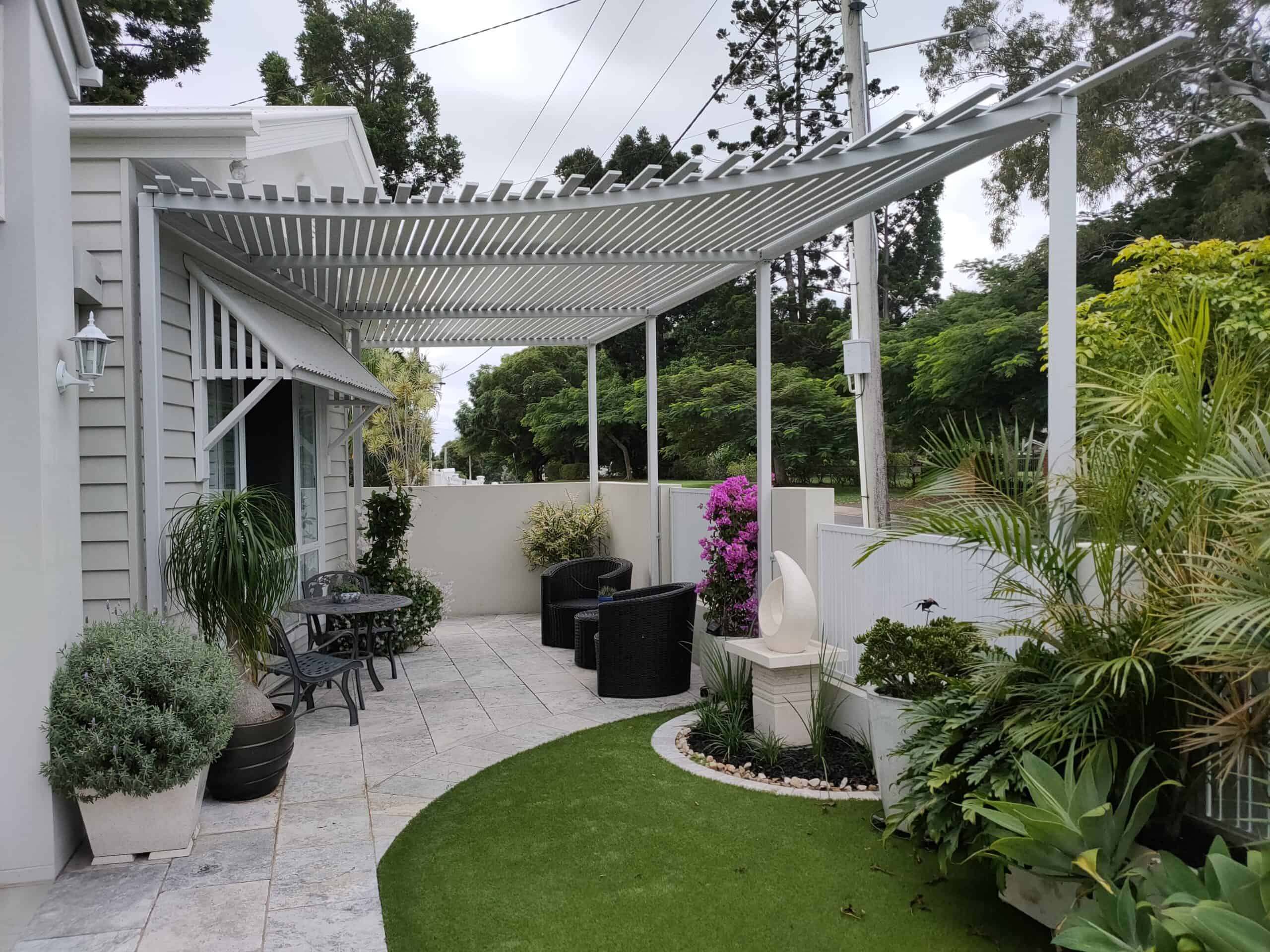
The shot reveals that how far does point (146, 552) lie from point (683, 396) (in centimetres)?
1561

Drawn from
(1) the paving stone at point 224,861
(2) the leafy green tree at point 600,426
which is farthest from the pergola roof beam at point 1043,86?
(2) the leafy green tree at point 600,426

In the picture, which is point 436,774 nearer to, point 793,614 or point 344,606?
point 344,606

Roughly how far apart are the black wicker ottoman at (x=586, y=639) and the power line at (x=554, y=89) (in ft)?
12.7

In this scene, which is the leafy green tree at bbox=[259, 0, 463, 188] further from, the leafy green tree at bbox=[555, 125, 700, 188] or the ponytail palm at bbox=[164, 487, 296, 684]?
the ponytail palm at bbox=[164, 487, 296, 684]

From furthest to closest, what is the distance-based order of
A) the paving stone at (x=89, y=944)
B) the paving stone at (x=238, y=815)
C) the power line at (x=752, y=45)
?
the power line at (x=752, y=45)
the paving stone at (x=238, y=815)
the paving stone at (x=89, y=944)

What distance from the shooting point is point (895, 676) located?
12.7 feet

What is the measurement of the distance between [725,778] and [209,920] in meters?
2.35

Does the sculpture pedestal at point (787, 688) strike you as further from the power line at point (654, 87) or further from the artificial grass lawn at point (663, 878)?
the power line at point (654, 87)

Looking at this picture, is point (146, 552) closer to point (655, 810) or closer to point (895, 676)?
point (655, 810)

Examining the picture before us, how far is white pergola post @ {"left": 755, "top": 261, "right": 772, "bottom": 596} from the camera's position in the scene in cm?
564

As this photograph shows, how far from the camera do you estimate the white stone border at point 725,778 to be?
4195 mm

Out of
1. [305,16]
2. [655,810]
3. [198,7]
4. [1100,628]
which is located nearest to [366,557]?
[655,810]

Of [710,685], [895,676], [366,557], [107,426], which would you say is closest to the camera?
[895,676]

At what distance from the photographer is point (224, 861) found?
11.7 ft
